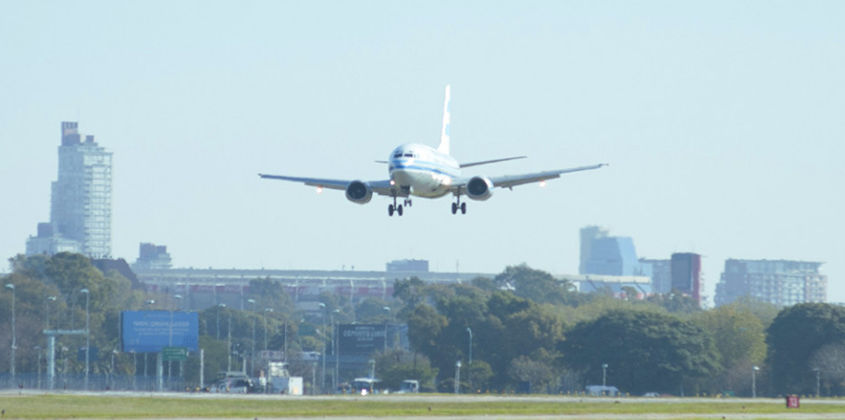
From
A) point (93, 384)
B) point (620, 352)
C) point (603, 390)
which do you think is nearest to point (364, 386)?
point (603, 390)

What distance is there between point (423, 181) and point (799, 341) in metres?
88.1

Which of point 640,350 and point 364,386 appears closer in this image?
point 364,386

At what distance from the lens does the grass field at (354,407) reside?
100 metres

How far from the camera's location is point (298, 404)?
114500 millimetres

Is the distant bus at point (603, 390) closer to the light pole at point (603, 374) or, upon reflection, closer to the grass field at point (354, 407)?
the light pole at point (603, 374)

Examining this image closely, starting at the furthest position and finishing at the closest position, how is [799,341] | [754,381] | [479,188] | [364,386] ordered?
1. [799,341]
2. [754,381]
3. [364,386]
4. [479,188]

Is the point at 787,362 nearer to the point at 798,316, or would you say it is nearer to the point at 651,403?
the point at 798,316

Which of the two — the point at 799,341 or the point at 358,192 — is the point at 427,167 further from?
the point at 799,341

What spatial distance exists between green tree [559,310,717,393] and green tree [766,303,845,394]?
7.14 metres

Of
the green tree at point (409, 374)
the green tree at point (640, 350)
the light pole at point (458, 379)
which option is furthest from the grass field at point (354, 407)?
the green tree at point (409, 374)

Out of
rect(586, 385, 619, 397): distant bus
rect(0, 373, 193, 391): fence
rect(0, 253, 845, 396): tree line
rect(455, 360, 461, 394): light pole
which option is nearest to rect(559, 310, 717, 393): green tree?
rect(0, 253, 845, 396): tree line

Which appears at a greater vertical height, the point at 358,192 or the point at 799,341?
the point at 358,192

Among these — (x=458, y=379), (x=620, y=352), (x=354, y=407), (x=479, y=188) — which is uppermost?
(x=479, y=188)

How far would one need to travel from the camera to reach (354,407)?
109 meters
